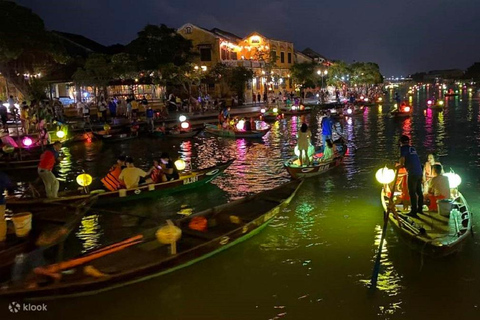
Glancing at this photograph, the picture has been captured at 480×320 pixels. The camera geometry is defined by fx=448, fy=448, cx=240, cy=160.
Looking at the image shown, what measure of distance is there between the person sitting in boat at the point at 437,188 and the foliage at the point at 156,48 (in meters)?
31.5

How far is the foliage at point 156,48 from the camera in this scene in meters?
38.8

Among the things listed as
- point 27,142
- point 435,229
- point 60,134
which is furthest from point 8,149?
point 435,229

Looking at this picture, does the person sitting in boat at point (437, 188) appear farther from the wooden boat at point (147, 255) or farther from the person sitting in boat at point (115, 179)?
the person sitting in boat at point (115, 179)

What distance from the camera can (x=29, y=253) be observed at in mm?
8602

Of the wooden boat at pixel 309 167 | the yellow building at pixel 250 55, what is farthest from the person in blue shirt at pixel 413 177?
the yellow building at pixel 250 55

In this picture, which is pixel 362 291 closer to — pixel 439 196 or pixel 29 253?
pixel 439 196

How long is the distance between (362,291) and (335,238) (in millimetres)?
2441

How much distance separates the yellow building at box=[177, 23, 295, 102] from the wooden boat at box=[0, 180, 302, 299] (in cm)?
3898

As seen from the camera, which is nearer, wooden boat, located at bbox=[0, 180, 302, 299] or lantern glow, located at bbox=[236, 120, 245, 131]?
wooden boat, located at bbox=[0, 180, 302, 299]

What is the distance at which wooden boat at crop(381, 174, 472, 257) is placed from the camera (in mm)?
8266

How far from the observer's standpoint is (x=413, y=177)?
31.7 feet

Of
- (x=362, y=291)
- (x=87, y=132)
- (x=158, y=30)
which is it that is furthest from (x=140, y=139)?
(x=362, y=291)

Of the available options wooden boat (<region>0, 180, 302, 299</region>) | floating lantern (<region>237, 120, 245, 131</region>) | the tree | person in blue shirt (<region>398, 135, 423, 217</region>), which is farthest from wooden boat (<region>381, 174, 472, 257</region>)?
the tree

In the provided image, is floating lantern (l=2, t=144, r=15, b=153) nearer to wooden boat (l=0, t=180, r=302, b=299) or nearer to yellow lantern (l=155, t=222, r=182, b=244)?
wooden boat (l=0, t=180, r=302, b=299)
